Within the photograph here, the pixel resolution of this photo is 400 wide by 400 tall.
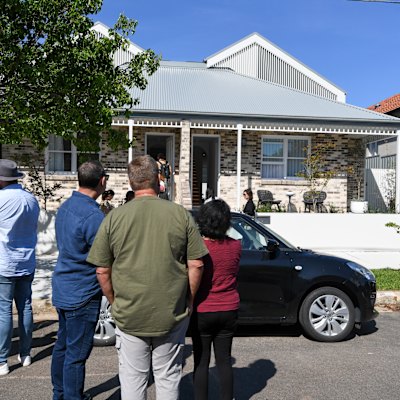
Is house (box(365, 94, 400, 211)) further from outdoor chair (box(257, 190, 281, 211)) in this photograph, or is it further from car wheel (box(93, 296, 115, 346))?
car wheel (box(93, 296, 115, 346))

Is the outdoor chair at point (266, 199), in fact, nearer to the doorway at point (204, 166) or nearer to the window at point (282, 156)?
the window at point (282, 156)

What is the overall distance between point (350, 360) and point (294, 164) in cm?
1319

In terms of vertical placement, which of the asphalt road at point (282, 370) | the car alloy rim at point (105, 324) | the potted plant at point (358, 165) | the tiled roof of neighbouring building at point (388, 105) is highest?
the tiled roof of neighbouring building at point (388, 105)

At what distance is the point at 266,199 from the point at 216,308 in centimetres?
1325

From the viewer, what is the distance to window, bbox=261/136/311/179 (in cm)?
1781

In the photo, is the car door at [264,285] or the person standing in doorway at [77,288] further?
the car door at [264,285]

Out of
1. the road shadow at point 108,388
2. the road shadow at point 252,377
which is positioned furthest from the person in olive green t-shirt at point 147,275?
the road shadow at point 252,377

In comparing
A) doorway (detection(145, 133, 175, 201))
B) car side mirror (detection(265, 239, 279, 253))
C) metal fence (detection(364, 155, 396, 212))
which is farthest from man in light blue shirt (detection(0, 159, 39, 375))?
metal fence (detection(364, 155, 396, 212))

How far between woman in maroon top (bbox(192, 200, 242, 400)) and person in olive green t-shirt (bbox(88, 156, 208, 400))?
1.50 ft

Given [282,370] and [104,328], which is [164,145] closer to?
[104,328]

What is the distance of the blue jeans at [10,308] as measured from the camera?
4688 millimetres

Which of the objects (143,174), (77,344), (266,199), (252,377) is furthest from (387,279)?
(266,199)

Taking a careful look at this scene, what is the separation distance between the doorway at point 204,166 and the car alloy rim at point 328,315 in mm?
11540

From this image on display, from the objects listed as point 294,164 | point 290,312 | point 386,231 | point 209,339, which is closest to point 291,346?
point 290,312
